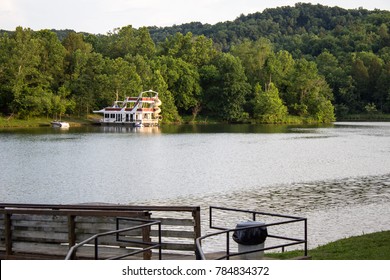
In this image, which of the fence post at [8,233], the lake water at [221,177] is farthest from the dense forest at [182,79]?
the fence post at [8,233]

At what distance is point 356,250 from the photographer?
16.3m

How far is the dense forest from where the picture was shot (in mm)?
116062

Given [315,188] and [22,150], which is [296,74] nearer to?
[22,150]

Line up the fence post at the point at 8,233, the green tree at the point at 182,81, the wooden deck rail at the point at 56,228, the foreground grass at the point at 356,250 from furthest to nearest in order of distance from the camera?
1. the green tree at the point at 182,81
2. the foreground grass at the point at 356,250
3. the fence post at the point at 8,233
4. the wooden deck rail at the point at 56,228

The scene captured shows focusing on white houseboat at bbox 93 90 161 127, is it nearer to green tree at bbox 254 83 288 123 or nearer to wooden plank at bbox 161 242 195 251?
green tree at bbox 254 83 288 123

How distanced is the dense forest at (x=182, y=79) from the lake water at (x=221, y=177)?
42.9 metres

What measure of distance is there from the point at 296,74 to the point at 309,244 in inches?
4896

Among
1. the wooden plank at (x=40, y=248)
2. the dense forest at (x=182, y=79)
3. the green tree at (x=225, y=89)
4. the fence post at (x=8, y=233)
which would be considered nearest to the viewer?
the wooden plank at (x=40, y=248)

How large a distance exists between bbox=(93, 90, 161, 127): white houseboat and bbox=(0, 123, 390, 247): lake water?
45.2m

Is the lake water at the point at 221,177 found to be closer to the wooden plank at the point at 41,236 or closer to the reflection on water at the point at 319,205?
the reflection on water at the point at 319,205

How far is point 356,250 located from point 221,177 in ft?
90.5

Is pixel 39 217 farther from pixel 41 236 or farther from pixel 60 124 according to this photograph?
pixel 60 124

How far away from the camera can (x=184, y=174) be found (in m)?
45.8

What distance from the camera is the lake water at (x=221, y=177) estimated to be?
2981 cm
